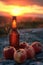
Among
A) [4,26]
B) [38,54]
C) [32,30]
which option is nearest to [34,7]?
[32,30]

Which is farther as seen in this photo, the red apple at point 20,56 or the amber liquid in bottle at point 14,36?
the amber liquid in bottle at point 14,36

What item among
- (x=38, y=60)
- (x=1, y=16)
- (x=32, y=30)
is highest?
(x=1, y=16)

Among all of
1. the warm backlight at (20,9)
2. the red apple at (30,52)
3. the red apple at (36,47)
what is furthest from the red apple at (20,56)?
the warm backlight at (20,9)

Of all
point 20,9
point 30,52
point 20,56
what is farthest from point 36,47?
point 20,9

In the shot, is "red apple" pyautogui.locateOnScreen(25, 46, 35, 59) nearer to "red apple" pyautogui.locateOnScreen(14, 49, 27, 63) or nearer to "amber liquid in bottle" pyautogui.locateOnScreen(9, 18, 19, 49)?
"red apple" pyautogui.locateOnScreen(14, 49, 27, 63)

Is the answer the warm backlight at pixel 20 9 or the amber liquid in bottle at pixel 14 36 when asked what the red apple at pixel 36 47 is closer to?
the amber liquid in bottle at pixel 14 36

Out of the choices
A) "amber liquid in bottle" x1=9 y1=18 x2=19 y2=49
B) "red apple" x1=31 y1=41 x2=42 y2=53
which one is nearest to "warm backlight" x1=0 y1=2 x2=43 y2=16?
"amber liquid in bottle" x1=9 y1=18 x2=19 y2=49

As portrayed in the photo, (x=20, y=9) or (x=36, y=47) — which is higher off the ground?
(x=20, y=9)

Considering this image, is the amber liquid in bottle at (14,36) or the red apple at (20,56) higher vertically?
the amber liquid in bottle at (14,36)

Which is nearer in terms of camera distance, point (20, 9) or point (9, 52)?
point (9, 52)

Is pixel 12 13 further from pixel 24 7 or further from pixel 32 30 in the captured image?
pixel 32 30

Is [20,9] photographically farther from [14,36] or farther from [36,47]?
[36,47]
